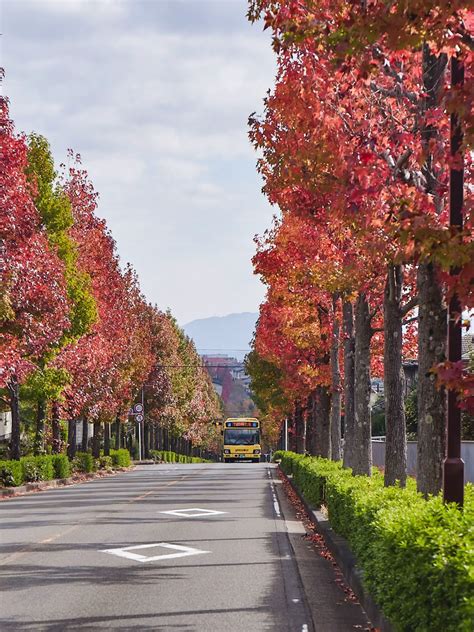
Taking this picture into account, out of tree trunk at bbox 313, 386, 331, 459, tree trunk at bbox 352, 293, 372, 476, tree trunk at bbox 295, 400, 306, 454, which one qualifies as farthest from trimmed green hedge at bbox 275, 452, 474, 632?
tree trunk at bbox 295, 400, 306, 454

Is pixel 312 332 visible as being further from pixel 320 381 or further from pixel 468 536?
pixel 468 536

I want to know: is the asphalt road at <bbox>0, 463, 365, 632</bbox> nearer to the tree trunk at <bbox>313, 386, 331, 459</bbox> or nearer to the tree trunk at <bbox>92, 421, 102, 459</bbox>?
the tree trunk at <bbox>313, 386, 331, 459</bbox>

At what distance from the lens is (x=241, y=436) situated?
76.4 metres

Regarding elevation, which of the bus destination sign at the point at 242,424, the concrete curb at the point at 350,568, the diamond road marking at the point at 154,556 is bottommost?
the diamond road marking at the point at 154,556

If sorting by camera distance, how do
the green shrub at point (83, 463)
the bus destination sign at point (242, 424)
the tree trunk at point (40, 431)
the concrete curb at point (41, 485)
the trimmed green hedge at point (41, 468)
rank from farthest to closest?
1. the bus destination sign at point (242, 424)
2. the green shrub at point (83, 463)
3. the tree trunk at point (40, 431)
4. the trimmed green hedge at point (41, 468)
5. the concrete curb at point (41, 485)

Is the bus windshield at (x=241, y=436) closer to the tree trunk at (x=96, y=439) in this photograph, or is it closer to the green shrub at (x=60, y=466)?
the tree trunk at (x=96, y=439)

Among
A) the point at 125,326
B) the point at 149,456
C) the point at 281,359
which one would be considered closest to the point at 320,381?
the point at 281,359

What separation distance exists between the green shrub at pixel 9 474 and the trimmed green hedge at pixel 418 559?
73.3 feet

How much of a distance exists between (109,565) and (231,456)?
64.9 meters

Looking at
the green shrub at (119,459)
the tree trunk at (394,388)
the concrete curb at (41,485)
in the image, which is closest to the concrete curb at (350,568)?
the tree trunk at (394,388)

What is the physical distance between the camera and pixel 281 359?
4253 cm

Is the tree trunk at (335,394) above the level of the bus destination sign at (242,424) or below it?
above

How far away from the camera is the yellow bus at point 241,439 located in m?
75.9

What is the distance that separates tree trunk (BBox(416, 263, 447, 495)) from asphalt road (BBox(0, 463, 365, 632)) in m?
1.73
